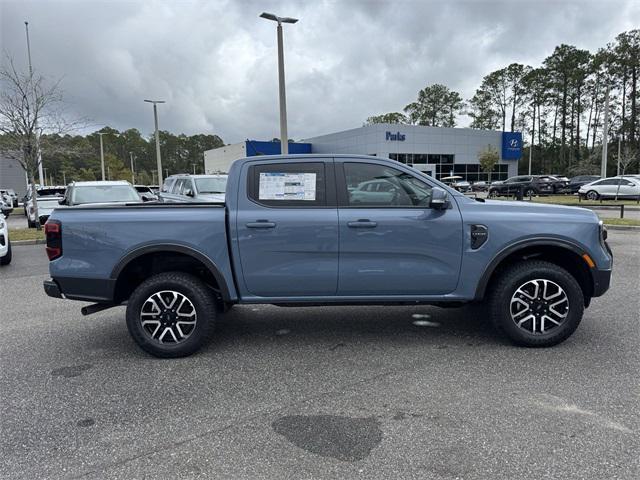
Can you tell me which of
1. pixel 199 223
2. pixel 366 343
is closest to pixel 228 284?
pixel 199 223

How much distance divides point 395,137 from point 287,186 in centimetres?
4579

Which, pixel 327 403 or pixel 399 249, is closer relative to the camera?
pixel 327 403

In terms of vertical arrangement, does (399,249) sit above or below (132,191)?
below

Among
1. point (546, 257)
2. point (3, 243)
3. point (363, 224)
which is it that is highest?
point (363, 224)

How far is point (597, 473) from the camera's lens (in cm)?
254

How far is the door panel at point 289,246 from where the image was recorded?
4.21 meters

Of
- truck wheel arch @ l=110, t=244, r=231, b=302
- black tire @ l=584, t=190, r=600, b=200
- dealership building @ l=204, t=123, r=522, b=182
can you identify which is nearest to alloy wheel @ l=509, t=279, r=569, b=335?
truck wheel arch @ l=110, t=244, r=231, b=302

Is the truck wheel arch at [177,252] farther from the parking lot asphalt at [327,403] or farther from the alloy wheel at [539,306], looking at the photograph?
the alloy wheel at [539,306]

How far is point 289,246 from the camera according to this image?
166 inches

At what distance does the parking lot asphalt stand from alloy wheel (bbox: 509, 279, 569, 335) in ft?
0.83

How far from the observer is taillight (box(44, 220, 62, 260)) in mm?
4215

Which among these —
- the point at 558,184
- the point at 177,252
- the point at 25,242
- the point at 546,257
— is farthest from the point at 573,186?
the point at 177,252

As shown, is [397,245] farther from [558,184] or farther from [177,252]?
[558,184]

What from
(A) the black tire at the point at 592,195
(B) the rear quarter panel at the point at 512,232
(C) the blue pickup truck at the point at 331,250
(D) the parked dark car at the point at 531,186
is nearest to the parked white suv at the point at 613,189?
(A) the black tire at the point at 592,195
